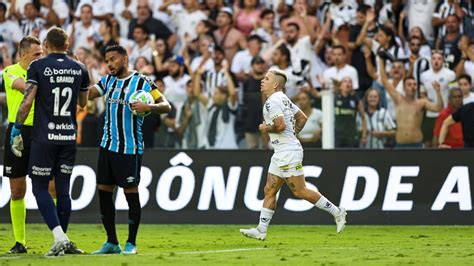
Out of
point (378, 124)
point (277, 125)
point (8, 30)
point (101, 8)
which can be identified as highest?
point (101, 8)

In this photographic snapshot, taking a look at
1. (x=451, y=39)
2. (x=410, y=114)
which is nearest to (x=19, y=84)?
(x=410, y=114)

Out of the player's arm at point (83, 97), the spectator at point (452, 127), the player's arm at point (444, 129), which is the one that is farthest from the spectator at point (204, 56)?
the player's arm at point (83, 97)

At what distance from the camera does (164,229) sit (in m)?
17.0

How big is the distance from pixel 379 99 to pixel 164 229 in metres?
4.29

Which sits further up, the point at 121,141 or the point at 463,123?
the point at 121,141

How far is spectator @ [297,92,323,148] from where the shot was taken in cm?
1848

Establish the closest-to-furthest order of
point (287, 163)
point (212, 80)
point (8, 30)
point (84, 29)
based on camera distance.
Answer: point (287, 163) < point (212, 80) < point (84, 29) < point (8, 30)

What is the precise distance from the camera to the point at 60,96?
38.7ft

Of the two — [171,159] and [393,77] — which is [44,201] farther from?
[393,77]

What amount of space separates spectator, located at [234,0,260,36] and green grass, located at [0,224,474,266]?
5.77 meters

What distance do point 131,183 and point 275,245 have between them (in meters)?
2.47

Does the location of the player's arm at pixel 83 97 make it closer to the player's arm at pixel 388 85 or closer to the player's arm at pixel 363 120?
the player's arm at pixel 363 120

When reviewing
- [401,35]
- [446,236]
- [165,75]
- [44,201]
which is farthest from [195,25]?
[44,201]

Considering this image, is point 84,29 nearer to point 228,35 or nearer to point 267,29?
point 228,35
